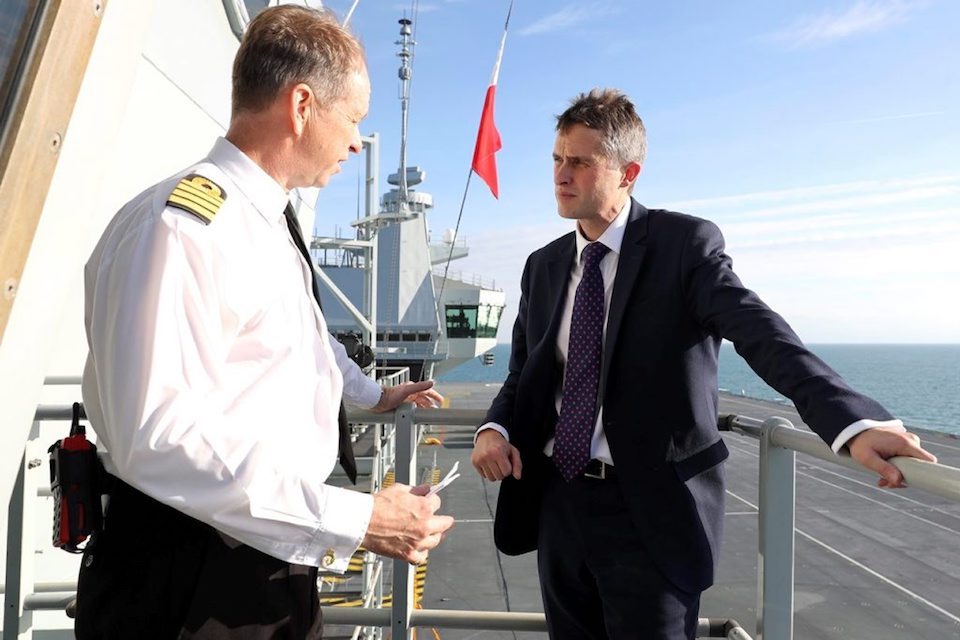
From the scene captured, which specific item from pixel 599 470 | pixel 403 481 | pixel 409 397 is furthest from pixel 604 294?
pixel 403 481

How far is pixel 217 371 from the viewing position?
1.12 m

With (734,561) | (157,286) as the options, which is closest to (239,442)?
(157,286)

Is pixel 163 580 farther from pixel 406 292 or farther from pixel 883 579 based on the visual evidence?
pixel 406 292

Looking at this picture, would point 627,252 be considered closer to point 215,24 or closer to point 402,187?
point 215,24

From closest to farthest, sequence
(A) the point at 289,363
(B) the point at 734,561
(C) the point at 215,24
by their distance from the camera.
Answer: (A) the point at 289,363
(C) the point at 215,24
(B) the point at 734,561

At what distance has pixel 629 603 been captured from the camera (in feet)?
5.78

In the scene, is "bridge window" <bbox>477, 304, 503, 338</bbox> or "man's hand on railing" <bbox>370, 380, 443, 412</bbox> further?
"bridge window" <bbox>477, 304, 503, 338</bbox>

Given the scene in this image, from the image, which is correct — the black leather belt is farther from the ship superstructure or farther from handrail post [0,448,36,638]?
the ship superstructure

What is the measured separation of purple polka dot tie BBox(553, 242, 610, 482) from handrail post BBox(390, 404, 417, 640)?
50 centimetres

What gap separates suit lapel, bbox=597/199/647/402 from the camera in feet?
6.06

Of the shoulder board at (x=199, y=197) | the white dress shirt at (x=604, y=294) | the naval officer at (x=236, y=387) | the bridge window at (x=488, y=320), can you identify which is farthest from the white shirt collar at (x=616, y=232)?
the bridge window at (x=488, y=320)

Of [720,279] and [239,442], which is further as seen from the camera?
[720,279]

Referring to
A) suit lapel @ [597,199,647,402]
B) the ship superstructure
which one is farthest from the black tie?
the ship superstructure

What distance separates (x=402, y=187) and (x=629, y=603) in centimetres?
3018
